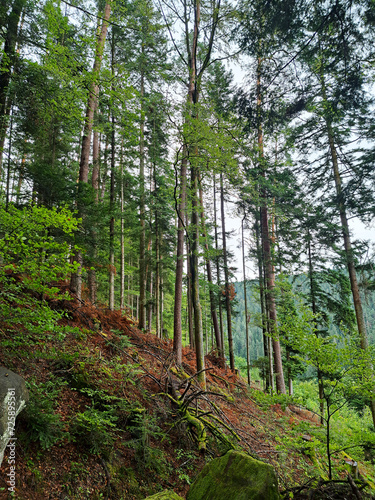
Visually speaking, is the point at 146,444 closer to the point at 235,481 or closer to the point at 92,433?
the point at 92,433

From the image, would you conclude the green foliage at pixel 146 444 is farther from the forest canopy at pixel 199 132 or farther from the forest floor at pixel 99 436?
the forest canopy at pixel 199 132

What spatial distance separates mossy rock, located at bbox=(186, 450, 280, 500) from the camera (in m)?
2.72


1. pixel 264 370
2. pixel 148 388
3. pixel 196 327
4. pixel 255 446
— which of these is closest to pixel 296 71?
pixel 196 327

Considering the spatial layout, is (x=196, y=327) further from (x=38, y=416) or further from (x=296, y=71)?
(x=296, y=71)

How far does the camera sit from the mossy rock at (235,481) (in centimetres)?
272

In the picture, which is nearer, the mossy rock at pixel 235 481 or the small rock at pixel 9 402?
the small rock at pixel 9 402

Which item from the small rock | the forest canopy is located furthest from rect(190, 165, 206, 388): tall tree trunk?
the small rock

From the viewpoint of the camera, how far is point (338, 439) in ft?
13.6

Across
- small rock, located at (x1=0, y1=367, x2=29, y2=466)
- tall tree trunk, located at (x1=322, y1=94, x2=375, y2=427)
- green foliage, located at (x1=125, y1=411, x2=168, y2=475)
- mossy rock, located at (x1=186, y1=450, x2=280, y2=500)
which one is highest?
tall tree trunk, located at (x1=322, y1=94, x2=375, y2=427)

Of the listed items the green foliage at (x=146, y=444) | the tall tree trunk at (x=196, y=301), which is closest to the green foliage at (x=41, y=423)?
the green foliage at (x=146, y=444)

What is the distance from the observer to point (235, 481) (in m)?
2.89

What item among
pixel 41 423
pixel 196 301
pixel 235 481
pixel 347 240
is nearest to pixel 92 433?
pixel 41 423

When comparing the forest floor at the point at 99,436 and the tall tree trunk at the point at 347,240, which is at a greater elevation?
the tall tree trunk at the point at 347,240

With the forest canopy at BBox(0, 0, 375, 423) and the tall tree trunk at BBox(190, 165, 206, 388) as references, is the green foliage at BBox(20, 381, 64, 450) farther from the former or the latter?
the tall tree trunk at BBox(190, 165, 206, 388)
